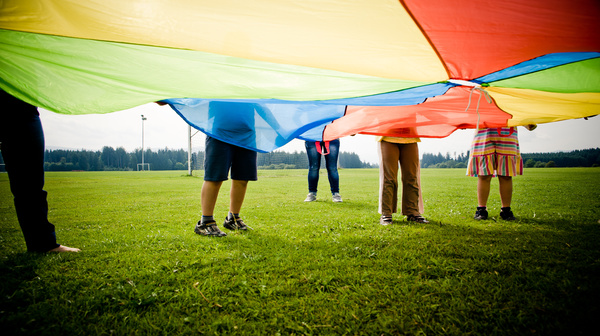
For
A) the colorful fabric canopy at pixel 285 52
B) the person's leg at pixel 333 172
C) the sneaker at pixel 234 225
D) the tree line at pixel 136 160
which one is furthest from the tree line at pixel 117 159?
the colorful fabric canopy at pixel 285 52

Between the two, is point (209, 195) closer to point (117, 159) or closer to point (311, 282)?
point (311, 282)

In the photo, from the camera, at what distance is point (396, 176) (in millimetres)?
3352

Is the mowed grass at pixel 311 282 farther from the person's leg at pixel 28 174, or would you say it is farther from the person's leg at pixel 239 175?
the person's leg at pixel 239 175

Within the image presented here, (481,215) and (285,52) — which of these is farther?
(481,215)

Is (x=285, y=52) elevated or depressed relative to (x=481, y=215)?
elevated

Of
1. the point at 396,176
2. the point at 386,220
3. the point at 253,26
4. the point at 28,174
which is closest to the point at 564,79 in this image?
the point at 396,176

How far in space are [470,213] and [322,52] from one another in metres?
3.40

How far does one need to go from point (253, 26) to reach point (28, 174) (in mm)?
1992

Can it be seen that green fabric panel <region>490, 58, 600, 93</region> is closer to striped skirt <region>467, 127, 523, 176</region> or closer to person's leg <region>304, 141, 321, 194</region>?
striped skirt <region>467, 127, 523, 176</region>

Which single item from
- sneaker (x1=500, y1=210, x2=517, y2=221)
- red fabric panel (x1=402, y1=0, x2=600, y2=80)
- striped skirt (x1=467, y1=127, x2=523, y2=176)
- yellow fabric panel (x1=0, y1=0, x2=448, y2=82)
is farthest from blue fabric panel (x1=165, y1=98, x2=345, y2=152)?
sneaker (x1=500, y1=210, x2=517, y2=221)

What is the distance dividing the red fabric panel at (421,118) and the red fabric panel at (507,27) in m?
1.01

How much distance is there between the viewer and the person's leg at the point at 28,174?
6.41 feet

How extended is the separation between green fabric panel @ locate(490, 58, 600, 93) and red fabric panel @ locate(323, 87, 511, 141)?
43 cm

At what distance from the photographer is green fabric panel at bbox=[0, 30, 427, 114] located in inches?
67.9
